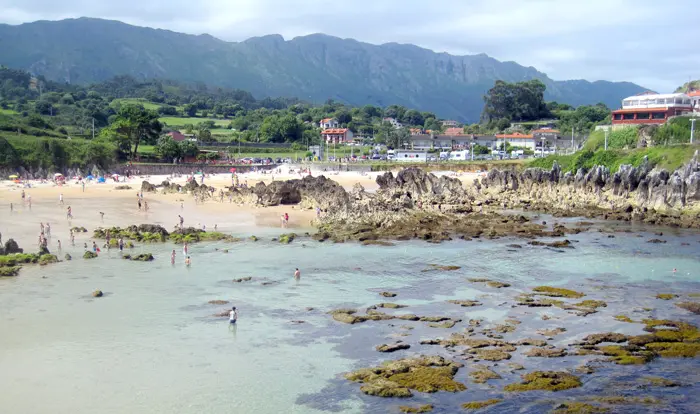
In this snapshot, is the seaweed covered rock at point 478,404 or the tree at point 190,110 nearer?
the seaweed covered rock at point 478,404

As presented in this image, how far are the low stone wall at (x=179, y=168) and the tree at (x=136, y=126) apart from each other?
4986mm

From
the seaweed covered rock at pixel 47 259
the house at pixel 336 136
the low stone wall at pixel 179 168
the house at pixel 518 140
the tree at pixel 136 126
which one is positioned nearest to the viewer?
the seaweed covered rock at pixel 47 259

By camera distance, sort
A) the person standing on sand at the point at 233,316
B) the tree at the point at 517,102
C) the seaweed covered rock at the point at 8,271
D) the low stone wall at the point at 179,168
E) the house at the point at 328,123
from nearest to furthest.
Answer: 1. the person standing on sand at the point at 233,316
2. the seaweed covered rock at the point at 8,271
3. the low stone wall at the point at 179,168
4. the tree at the point at 517,102
5. the house at the point at 328,123

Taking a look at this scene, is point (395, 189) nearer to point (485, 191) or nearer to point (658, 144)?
point (485, 191)

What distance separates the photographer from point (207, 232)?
36.8 m

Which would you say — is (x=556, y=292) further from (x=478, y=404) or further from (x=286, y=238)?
(x=286, y=238)

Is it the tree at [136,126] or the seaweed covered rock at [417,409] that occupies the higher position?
the tree at [136,126]

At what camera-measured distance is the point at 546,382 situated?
16.1 metres

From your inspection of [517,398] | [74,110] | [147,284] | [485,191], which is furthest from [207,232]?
[74,110]

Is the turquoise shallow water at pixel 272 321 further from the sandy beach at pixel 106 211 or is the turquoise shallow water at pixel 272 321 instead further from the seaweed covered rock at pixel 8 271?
the sandy beach at pixel 106 211

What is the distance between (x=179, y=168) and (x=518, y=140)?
56.6m

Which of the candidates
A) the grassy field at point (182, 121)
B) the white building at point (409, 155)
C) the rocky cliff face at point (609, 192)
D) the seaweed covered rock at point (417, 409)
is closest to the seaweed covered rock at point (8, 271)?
the seaweed covered rock at point (417, 409)

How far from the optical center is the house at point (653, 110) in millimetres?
74125

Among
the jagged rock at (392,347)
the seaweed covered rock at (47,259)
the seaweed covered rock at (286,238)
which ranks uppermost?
the seaweed covered rock at (47,259)
